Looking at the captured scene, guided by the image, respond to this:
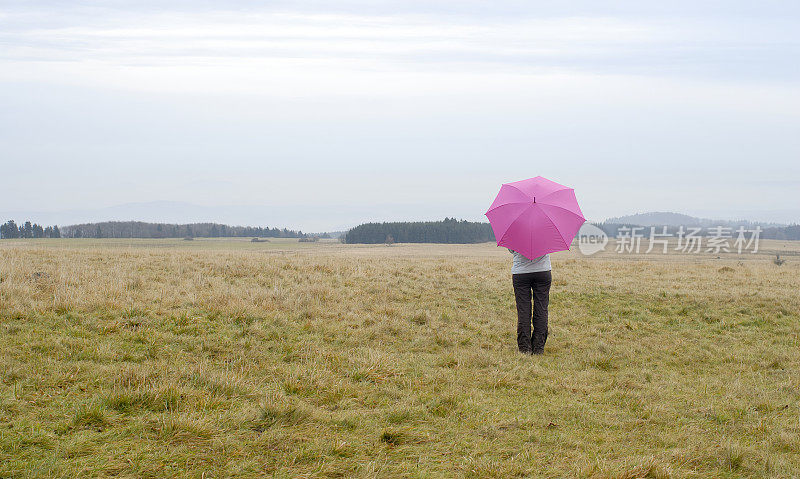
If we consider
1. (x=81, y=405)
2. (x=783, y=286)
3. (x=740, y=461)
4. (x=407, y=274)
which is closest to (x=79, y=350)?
(x=81, y=405)

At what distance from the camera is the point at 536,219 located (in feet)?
32.4

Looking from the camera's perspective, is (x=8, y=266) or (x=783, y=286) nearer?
(x=8, y=266)

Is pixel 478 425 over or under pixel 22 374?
under

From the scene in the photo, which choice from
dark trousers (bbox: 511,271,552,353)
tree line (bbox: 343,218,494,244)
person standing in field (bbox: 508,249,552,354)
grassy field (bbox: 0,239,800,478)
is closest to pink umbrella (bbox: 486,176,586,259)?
person standing in field (bbox: 508,249,552,354)

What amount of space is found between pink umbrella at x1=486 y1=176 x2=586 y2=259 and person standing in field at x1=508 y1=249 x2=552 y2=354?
0.50 metres

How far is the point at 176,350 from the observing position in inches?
346

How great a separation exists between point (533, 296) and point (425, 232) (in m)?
96.3

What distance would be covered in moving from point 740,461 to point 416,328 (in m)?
7.23

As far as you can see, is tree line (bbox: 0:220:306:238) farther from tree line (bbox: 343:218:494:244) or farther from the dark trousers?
the dark trousers

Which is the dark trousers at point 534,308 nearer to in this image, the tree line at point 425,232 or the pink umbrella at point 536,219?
the pink umbrella at point 536,219

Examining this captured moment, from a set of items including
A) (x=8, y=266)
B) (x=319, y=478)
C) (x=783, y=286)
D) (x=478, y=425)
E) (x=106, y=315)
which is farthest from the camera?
(x=783, y=286)

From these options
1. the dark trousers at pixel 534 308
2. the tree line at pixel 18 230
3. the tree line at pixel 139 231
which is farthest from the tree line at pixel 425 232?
the dark trousers at pixel 534 308

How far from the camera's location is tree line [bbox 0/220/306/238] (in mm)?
93125

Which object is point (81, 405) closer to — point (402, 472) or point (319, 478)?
point (319, 478)
